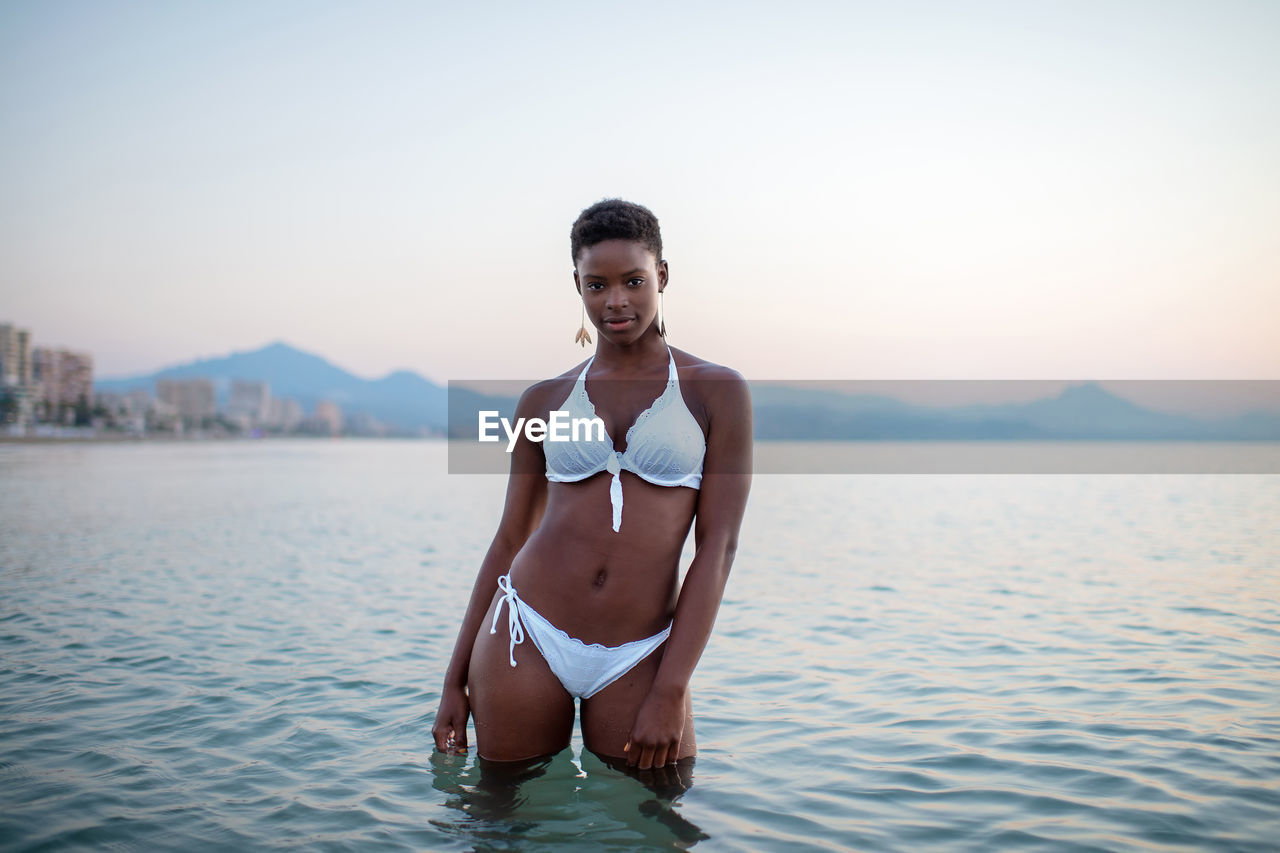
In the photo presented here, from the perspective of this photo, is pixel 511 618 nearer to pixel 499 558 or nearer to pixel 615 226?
pixel 499 558

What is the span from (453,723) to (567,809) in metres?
0.75

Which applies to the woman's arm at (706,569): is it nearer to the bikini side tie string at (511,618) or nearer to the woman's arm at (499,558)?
the bikini side tie string at (511,618)

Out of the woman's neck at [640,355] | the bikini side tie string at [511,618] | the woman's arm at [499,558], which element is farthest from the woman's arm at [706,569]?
the woman's arm at [499,558]

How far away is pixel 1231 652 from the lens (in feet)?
24.9

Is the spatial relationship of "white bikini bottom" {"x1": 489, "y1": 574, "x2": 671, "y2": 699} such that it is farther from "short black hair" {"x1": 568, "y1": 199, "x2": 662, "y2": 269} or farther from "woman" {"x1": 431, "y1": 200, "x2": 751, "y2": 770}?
"short black hair" {"x1": 568, "y1": 199, "x2": 662, "y2": 269}

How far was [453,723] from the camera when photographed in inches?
140

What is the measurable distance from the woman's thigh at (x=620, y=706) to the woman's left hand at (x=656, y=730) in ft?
0.49

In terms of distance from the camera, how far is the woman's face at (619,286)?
10.5ft

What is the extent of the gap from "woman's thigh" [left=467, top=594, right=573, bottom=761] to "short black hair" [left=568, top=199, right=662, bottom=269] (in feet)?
4.93

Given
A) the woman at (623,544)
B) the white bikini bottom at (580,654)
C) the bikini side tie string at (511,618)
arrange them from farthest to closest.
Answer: the bikini side tie string at (511,618) < the white bikini bottom at (580,654) < the woman at (623,544)

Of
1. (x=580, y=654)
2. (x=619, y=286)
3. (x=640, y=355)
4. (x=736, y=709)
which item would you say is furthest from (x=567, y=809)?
(x=736, y=709)

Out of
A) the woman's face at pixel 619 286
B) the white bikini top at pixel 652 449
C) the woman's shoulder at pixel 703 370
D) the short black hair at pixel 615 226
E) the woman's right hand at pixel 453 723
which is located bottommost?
the woman's right hand at pixel 453 723

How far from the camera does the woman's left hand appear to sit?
9.98 feet

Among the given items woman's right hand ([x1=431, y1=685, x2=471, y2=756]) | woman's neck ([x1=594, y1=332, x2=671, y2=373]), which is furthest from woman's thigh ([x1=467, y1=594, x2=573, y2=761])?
woman's neck ([x1=594, y1=332, x2=671, y2=373])
